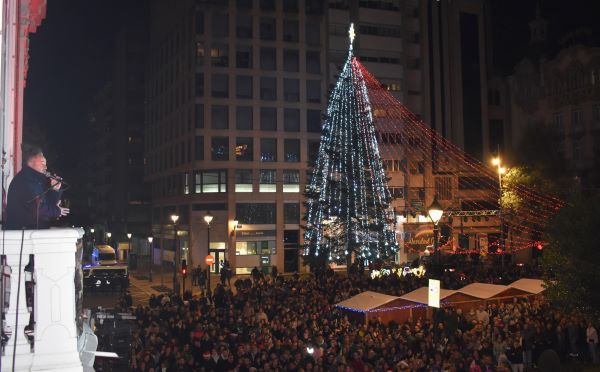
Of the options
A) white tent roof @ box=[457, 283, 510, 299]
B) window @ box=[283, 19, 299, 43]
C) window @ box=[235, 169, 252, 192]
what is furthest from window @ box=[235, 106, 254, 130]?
white tent roof @ box=[457, 283, 510, 299]

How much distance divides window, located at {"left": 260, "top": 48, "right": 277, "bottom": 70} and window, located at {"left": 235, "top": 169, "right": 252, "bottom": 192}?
9818 millimetres

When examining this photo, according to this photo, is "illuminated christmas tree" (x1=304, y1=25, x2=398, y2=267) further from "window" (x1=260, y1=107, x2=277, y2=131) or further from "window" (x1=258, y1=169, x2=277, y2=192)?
"window" (x1=260, y1=107, x2=277, y2=131)

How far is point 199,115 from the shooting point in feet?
166

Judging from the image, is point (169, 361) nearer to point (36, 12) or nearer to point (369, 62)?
point (36, 12)

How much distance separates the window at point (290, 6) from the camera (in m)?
53.5

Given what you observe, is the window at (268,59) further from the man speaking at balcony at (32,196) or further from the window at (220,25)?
the man speaking at balcony at (32,196)

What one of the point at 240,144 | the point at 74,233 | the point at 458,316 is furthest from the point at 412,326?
the point at 240,144

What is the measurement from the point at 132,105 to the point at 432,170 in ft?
138

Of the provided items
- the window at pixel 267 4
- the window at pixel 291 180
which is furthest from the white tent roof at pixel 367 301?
the window at pixel 267 4

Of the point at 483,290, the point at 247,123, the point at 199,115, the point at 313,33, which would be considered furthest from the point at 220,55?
the point at 483,290

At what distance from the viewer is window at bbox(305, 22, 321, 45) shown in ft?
177

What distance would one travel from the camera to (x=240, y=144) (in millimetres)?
51375

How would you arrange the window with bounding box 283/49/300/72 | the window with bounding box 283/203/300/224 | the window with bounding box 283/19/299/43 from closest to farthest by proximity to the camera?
the window with bounding box 283/203/300/224 < the window with bounding box 283/49/300/72 < the window with bounding box 283/19/299/43

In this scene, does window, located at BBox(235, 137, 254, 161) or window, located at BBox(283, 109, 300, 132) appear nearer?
window, located at BBox(235, 137, 254, 161)
